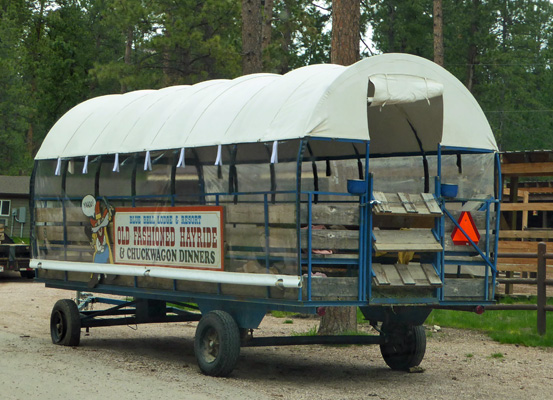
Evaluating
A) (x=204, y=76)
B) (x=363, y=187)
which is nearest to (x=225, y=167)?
(x=363, y=187)

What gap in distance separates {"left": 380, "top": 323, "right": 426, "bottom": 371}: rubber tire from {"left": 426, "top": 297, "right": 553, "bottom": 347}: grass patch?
3073 mm

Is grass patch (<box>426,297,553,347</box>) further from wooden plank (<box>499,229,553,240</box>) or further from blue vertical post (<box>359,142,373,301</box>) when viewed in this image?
blue vertical post (<box>359,142,373,301</box>)

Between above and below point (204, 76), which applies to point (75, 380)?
below

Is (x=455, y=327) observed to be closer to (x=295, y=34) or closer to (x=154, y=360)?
(x=154, y=360)

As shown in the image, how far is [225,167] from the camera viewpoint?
10.9 meters

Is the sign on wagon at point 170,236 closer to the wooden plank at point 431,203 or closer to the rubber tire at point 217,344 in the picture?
the rubber tire at point 217,344

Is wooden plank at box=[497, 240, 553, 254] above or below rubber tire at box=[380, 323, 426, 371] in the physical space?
above

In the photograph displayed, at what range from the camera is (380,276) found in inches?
379

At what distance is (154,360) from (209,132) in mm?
3076

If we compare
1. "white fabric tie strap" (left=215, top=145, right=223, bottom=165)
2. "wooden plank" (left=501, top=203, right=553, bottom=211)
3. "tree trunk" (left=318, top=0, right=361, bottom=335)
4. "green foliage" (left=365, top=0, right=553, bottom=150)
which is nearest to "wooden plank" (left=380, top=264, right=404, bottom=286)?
"white fabric tie strap" (left=215, top=145, right=223, bottom=165)

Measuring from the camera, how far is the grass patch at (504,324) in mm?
13676

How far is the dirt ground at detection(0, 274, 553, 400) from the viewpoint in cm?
933

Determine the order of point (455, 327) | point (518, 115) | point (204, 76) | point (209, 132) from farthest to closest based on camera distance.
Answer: point (518, 115), point (204, 76), point (455, 327), point (209, 132)

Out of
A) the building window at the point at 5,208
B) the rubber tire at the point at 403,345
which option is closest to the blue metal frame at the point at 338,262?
the rubber tire at the point at 403,345
